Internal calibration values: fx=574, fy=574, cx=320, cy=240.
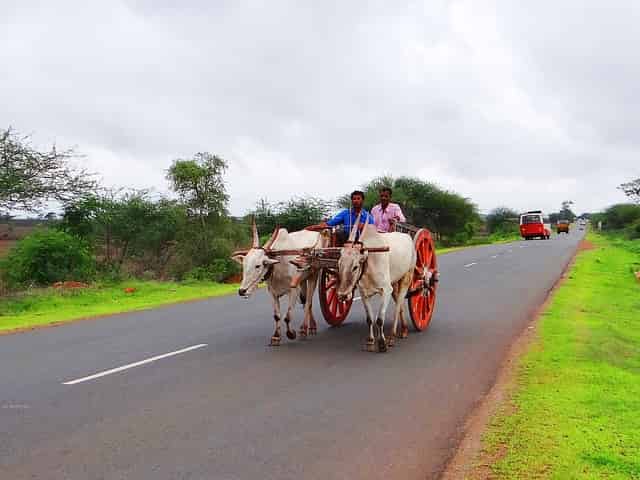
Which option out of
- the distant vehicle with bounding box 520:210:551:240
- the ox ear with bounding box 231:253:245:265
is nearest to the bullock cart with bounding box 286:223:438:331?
the ox ear with bounding box 231:253:245:265

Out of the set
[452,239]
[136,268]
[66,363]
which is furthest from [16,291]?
[452,239]

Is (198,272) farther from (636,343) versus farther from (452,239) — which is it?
(452,239)

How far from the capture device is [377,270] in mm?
8445

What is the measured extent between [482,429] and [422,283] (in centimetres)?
515

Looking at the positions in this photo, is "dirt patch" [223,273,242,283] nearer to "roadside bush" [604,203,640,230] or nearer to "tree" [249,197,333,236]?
"tree" [249,197,333,236]

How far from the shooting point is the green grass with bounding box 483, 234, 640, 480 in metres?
4.32

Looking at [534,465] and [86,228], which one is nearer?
[534,465]

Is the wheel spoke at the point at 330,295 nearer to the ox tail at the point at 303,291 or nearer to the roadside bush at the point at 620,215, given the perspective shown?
the ox tail at the point at 303,291

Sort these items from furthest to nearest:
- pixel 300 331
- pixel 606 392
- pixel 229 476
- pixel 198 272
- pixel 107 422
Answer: pixel 198 272, pixel 300 331, pixel 606 392, pixel 107 422, pixel 229 476

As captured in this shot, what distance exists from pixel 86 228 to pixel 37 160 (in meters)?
4.42

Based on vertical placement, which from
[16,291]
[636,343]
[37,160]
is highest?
[37,160]

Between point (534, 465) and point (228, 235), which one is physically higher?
point (228, 235)

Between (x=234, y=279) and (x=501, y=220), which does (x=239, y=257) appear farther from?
(x=501, y=220)

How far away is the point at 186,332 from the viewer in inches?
406
